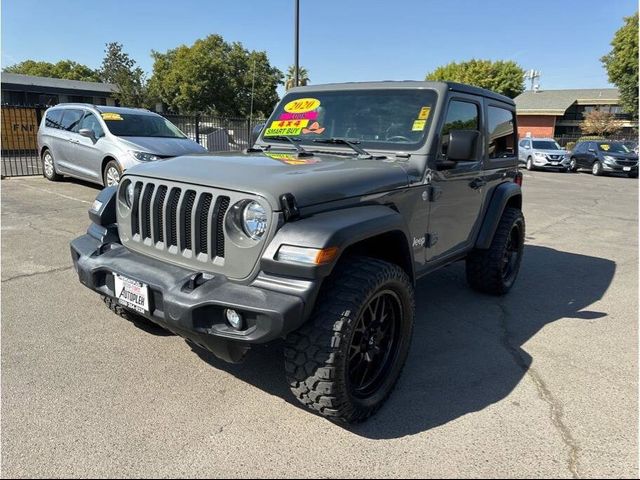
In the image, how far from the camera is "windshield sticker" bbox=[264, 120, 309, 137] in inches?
157

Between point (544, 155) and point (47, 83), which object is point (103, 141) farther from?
point (47, 83)

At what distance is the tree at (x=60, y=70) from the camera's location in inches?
2668

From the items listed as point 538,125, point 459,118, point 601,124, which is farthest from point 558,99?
point 459,118

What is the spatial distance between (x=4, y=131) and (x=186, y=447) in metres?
16.4

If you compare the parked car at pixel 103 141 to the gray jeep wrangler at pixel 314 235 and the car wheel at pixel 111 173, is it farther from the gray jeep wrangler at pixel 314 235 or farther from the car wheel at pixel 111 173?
the gray jeep wrangler at pixel 314 235

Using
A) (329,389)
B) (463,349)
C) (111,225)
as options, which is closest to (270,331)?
(329,389)

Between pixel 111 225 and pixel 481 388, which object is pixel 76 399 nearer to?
pixel 111 225

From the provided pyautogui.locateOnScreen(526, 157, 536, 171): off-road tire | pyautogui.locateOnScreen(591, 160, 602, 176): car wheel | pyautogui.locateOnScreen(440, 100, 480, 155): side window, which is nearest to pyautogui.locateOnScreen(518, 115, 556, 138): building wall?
pyautogui.locateOnScreen(526, 157, 536, 171): off-road tire

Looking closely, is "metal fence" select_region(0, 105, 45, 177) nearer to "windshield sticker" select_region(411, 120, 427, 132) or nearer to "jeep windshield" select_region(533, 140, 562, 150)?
"windshield sticker" select_region(411, 120, 427, 132)

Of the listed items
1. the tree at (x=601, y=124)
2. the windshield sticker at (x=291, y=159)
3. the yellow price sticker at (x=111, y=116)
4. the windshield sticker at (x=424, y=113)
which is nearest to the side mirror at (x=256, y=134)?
the windshield sticker at (x=291, y=159)

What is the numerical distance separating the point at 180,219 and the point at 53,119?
30.8 feet

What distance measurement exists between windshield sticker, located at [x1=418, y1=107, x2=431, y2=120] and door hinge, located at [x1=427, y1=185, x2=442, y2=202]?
1.69 ft

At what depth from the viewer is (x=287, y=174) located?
8.68 feet

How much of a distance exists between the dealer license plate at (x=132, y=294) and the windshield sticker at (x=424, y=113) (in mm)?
2245
